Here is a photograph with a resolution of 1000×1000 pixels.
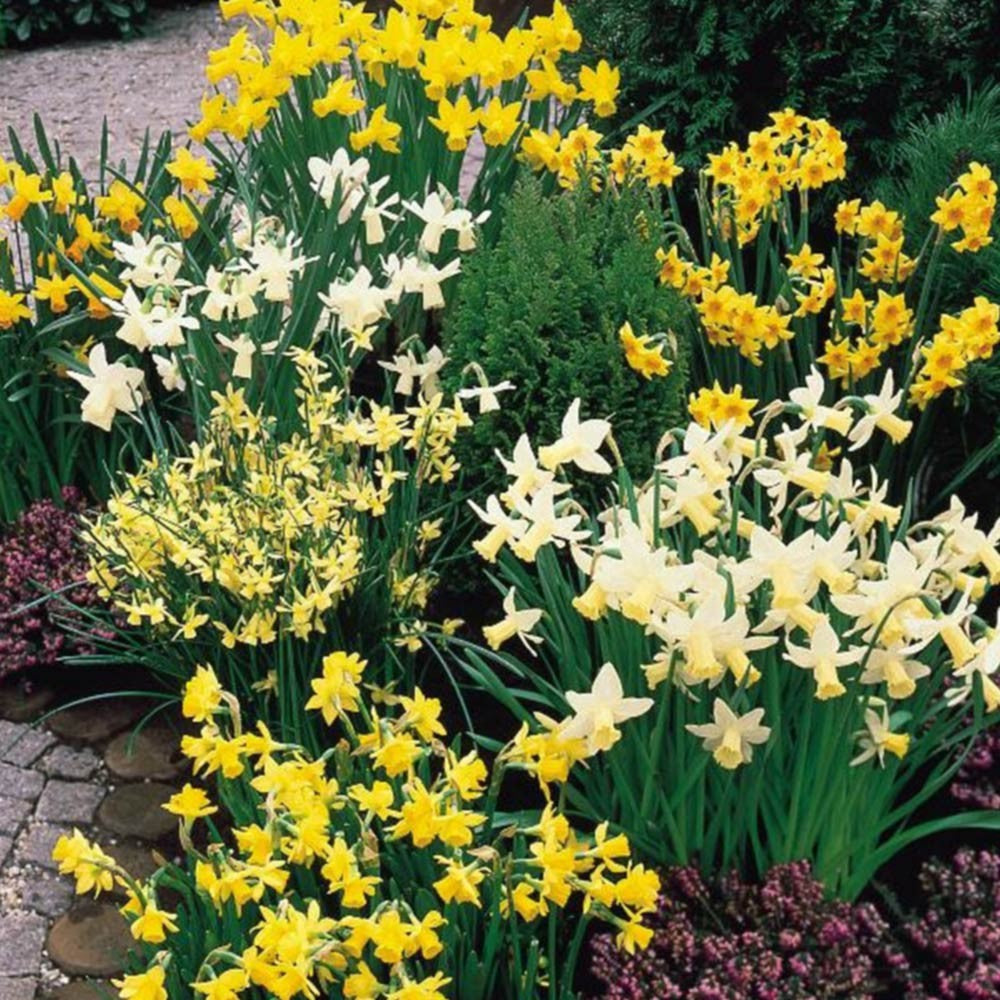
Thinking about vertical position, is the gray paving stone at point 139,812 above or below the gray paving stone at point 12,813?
below

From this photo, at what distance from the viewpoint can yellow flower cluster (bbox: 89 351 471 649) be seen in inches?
98.3

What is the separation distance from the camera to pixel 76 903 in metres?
2.58

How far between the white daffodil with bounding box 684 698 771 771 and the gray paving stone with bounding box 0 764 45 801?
142cm

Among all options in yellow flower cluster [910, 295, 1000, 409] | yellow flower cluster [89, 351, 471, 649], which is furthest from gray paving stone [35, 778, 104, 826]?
yellow flower cluster [910, 295, 1000, 409]

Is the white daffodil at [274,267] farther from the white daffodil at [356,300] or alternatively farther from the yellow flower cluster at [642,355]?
the yellow flower cluster at [642,355]

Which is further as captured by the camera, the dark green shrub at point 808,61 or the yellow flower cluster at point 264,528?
the dark green shrub at point 808,61

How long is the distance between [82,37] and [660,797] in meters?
6.33

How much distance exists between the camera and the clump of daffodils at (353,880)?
5.87 ft

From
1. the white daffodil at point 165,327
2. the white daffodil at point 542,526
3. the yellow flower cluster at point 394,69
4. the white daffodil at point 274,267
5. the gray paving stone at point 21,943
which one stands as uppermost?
the yellow flower cluster at point 394,69

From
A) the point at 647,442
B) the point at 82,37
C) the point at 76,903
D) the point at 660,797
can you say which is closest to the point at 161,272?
the point at 647,442

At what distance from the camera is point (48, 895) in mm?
2596

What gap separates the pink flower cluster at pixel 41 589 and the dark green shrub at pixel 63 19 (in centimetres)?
477

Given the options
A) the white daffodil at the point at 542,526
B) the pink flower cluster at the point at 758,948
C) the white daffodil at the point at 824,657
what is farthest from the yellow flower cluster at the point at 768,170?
the pink flower cluster at the point at 758,948

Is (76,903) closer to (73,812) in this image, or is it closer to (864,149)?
(73,812)
